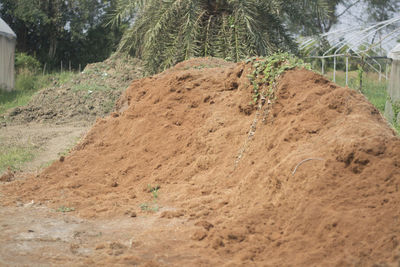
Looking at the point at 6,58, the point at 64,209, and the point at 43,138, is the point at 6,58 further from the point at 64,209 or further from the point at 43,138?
the point at 64,209

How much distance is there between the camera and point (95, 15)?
27219 millimetres

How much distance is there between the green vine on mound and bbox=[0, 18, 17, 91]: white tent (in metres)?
14.6

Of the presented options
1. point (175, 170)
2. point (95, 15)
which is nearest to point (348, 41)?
point (95, 15)

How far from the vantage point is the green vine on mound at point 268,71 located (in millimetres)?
6742

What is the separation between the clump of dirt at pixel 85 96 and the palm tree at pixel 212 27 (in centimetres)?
244

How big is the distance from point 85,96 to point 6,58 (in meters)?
5.27

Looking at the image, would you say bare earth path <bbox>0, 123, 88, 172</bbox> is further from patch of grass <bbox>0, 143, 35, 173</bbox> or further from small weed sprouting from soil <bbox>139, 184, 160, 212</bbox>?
small weed sprouting from soil <bbox>139, 184, 160, 212</bbox>

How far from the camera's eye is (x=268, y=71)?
270 inches

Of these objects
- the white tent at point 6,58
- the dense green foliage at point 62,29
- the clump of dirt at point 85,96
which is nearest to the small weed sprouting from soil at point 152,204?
the clump of dirt at point 85,96

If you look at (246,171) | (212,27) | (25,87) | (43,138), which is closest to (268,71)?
(246,171)

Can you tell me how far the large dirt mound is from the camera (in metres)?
4.31

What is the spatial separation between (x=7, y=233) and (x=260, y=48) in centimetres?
1014

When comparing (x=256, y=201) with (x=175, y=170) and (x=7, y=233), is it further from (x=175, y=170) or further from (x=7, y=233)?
(x=7, y=233)

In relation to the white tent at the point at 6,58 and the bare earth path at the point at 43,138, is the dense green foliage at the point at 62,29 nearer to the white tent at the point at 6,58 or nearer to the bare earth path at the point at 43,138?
the white tent at the point at 6,58
